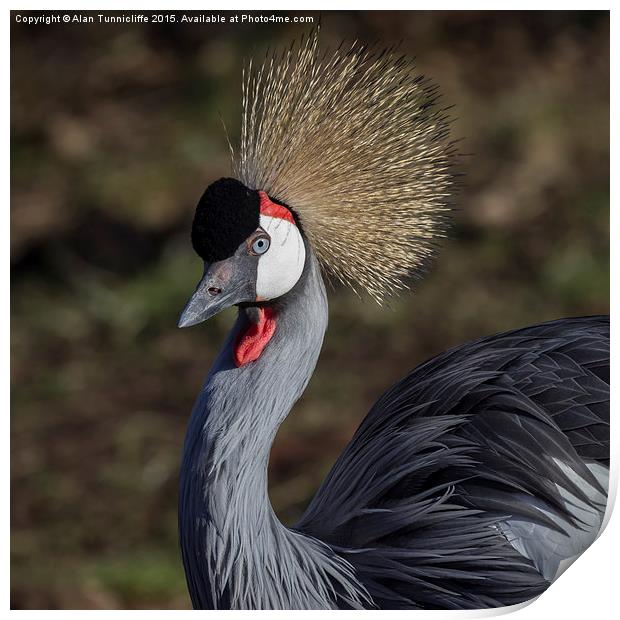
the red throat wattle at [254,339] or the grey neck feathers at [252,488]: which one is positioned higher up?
the red throat wattle at [254,339]

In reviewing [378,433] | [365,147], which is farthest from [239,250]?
[378,433]

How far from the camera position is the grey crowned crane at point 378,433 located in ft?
4.50

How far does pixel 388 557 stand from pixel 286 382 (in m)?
0.27

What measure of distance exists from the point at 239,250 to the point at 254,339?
12 centimetres

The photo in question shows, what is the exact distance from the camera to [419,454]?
1506 millimetres

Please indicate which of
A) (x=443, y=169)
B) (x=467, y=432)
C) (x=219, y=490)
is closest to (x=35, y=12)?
(x=443, y=169)

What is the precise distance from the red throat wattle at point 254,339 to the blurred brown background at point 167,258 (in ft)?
2.24

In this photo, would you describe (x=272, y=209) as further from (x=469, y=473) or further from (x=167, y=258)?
(x=167, y=258)

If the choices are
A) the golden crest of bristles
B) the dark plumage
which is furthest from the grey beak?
the dark plumage

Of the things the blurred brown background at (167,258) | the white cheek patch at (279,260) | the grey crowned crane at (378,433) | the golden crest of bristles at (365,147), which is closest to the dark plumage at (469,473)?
the grey crowned crane at (378,433)

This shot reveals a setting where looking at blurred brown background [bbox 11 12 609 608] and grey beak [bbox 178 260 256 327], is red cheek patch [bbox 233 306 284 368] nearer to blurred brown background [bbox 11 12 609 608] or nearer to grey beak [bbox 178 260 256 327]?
grey beak [bbox 178 260 256 327]

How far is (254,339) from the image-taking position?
140 centimetres

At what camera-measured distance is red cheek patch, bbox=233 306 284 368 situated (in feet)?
4.58

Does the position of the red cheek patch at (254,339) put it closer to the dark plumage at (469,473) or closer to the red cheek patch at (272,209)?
the red cheek patch at (272,209)
